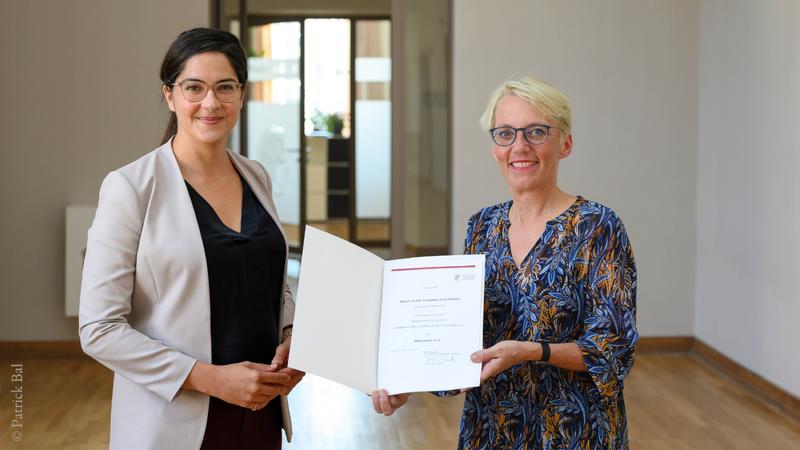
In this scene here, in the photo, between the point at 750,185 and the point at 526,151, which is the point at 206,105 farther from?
the point at 750,185

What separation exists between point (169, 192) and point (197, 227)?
0.31 feet

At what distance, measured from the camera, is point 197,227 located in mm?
1996

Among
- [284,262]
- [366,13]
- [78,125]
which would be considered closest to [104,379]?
[78,125]

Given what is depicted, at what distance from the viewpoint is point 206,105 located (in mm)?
2025

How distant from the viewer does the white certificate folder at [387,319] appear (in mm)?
2000

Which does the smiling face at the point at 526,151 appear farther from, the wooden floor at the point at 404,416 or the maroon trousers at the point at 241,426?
the wooden floor at the point at 404,416

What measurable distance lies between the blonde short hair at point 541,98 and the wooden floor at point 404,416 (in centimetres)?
281

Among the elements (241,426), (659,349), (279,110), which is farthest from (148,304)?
(279,110)

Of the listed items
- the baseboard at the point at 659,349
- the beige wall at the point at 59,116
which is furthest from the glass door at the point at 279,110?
the baseboard at the point at 659,349

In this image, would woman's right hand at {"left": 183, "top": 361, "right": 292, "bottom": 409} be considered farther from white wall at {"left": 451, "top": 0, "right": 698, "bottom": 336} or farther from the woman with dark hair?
white wall at {"left": 451, "top": 0, "right": 698, "bottom": 336}

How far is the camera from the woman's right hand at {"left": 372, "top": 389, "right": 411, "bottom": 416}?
2.02 meters

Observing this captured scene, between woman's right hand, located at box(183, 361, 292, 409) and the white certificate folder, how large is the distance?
93 mm

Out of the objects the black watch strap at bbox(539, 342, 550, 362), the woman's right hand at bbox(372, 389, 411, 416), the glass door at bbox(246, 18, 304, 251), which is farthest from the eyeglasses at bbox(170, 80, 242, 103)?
the glass door at bbox(246, 18, 304, 251)

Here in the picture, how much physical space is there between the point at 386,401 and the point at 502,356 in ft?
0.84
